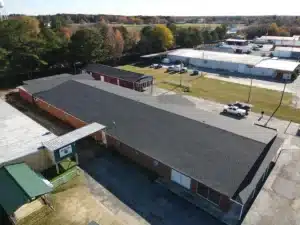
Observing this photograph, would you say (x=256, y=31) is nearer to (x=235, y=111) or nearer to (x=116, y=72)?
(x=116, y=72)

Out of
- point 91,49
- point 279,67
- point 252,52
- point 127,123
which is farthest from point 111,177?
point 252,52

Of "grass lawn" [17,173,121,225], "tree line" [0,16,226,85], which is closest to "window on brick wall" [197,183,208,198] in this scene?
"grass lawn" [17,173,121,225]

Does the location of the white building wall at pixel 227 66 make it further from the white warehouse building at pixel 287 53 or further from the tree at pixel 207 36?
the tree at pixel 207 36

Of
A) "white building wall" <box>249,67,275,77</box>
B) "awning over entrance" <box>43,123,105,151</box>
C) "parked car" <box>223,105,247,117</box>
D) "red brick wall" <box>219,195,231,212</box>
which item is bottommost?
"red brick wall" <box>219,195,231,212</box>

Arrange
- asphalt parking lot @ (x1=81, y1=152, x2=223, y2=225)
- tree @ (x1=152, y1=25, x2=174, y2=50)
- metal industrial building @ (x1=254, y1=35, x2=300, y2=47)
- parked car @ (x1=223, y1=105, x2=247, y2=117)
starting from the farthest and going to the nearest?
metal industrial building @ (x1=254, y1=35, x2=300, y2=47) < tree @ (x1=152, y1=25, x2=174, y2=50) < parked car @ (x1=223, y1=105, x2=247, y2=117) < asphalt parking lot @ (x1=81, y1=152, x2=223, y2=225)

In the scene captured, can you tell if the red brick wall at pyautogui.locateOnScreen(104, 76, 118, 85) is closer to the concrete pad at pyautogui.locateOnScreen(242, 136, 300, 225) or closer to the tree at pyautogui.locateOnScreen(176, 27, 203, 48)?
the concrete pad at pyautogui.locateOnScreen(242, 136, 300, 225)

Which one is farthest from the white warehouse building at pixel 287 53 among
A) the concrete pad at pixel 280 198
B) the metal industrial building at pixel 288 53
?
the concrete pad at pixel 280 198
